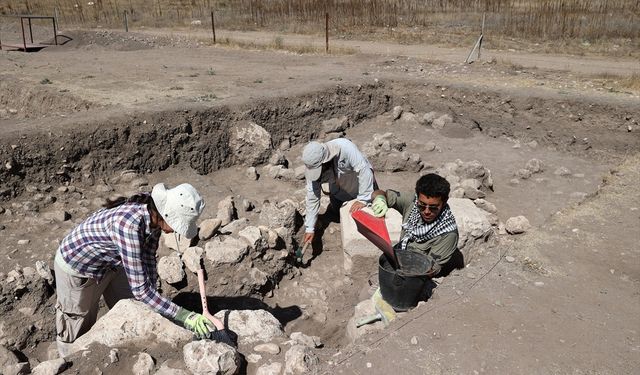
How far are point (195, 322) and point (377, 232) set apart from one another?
4.41ft

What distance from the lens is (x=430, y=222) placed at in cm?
350

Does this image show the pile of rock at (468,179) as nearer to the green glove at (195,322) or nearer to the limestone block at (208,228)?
the limestone block at (208,228)

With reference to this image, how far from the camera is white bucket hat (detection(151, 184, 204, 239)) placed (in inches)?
109

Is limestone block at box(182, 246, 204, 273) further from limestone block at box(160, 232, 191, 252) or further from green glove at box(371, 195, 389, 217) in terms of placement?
green glove at box(371, 195, 389, 217)

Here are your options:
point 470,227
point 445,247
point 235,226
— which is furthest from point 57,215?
point 470,227

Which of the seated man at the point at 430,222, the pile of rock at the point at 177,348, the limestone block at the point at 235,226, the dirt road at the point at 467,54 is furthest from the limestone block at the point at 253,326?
the dirt road at the point at 467,54

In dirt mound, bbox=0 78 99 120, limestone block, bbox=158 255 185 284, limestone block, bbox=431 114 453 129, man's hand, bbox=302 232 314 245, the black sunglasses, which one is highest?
dirt mound, bbox=0 78 99 120

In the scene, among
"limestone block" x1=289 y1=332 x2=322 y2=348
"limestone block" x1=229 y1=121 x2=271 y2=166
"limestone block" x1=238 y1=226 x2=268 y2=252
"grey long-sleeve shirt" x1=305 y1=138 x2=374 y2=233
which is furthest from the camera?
"limestone block" x1=229 y1=121 x2=271 y2=166

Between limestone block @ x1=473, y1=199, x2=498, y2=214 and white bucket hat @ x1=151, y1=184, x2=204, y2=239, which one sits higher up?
white bucket hat @ x1=151, y1=184, x2=204, y2=239

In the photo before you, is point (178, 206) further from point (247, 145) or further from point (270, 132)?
point (270, 132)

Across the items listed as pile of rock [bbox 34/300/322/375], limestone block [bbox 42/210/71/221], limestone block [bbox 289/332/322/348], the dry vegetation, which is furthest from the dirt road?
pile of rock [bbox 34/300/322/375]

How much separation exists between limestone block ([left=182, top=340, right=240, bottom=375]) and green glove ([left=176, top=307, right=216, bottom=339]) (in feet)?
0.36

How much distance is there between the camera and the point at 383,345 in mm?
3156

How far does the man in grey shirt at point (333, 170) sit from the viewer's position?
4602 millimetres
